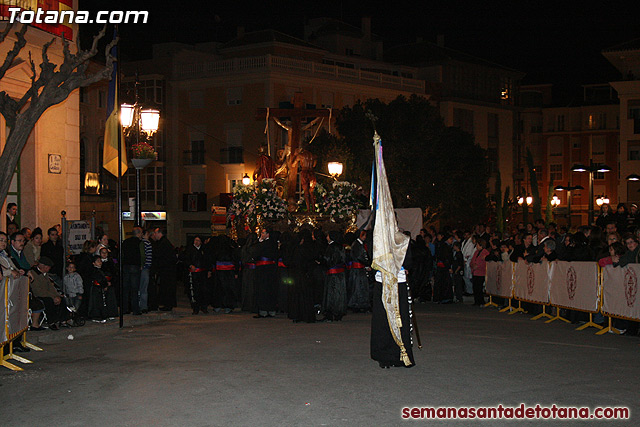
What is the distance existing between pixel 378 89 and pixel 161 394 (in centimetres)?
4826

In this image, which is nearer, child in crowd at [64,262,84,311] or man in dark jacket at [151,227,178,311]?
child in crowd at [64,262,84,311]

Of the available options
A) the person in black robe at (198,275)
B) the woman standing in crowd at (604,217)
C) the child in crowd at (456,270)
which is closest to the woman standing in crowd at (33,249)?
the person in black robe at (198,275)

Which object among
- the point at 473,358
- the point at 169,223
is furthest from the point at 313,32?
the point at 473,358

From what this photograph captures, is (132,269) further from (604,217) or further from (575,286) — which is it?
(604,217)

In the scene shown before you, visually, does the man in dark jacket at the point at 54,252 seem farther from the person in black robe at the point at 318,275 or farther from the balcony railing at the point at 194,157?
the balcony railing at the point at 194,157

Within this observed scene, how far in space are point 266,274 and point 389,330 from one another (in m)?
7.51

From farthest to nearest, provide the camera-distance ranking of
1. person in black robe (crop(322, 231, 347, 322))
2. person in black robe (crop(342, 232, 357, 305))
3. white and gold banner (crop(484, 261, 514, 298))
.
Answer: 1. white and gold banner (crop(484, 261, 514, 298))
2. person in black robe (crop(342, 232, 357, 305))
3. person in black robe (crop(322, 231, 347, 322))

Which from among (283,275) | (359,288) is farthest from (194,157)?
(283,275)

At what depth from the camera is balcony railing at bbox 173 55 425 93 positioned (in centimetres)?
5028

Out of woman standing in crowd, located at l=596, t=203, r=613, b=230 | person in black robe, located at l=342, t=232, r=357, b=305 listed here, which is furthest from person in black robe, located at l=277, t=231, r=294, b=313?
woman standing in crowd, located at l=596, t=203, r=613, b=230

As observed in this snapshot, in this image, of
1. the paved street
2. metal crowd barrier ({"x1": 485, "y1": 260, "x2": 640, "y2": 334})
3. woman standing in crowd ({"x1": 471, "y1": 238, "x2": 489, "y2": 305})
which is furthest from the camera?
woman standing in crowd ({"x1": 471, "y1": 238, "x2": 489, "y2": 305})

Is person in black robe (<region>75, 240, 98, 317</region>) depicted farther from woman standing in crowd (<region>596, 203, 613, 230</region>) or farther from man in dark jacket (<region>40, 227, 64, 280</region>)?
woman standing in crowd (<region>596, 203, 613, 230</region>)

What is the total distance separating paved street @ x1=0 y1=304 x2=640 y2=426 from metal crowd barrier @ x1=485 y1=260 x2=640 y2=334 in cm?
54

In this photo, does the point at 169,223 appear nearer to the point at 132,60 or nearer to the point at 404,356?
the point at 132,60
